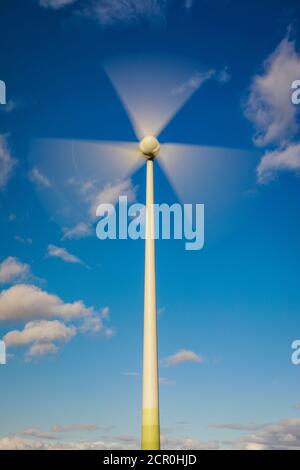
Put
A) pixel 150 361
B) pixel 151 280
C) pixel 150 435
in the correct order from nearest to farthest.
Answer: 1. pixel 150 435
2. pixel 150 361
3. pixel 151 280

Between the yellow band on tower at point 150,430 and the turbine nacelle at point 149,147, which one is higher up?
the turbine nacelle at point 149,147

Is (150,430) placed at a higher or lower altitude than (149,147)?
lower

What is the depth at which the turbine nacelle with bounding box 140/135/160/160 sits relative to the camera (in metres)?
42.3

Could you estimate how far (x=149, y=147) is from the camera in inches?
1666

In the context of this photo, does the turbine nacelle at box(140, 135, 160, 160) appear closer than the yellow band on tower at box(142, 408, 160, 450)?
No

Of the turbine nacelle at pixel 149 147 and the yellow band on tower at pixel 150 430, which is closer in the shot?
the yellow band on tower at pixel 150 430

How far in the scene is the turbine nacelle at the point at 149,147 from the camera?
42.3 metres

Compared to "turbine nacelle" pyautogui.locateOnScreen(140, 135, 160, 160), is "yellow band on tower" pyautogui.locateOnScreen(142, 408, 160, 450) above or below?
below

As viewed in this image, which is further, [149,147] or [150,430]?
[149,147]
